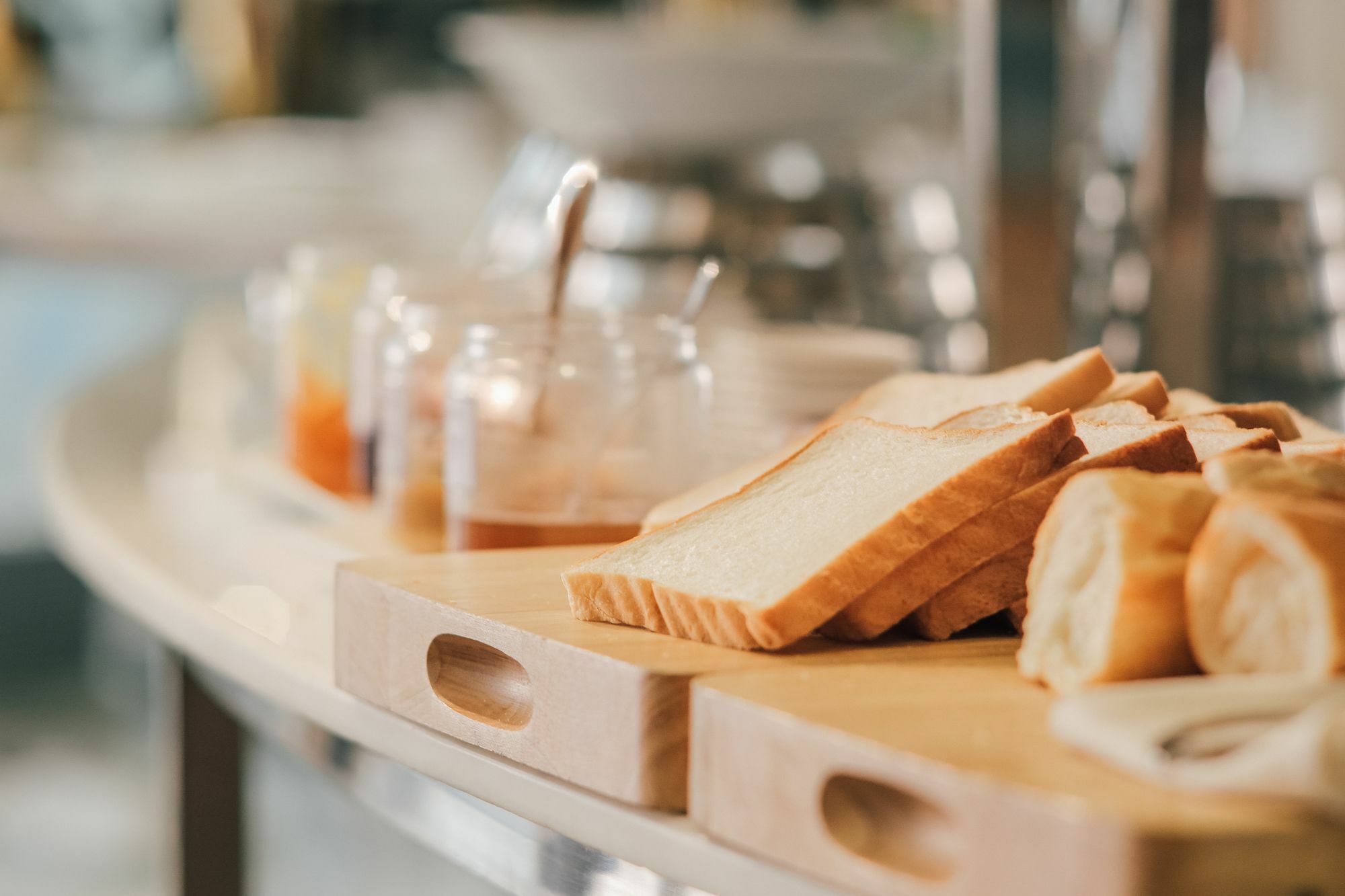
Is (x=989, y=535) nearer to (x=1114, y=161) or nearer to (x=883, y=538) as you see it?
(x=883, y=538)

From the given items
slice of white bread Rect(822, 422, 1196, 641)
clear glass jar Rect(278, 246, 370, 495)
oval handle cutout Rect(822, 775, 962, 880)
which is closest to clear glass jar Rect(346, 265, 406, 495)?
clear glass jar Rect(278, 246, 370, 495)

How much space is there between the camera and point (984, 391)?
83cm

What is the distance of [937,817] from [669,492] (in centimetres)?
51

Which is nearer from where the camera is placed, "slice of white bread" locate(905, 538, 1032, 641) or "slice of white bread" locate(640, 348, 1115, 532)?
"slice of white bread" locate(905, 538, 1032, 641)

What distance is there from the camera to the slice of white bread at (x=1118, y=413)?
0.71m

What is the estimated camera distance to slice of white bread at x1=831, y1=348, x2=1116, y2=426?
0.77 m

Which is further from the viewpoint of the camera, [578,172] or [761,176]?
[761,176]

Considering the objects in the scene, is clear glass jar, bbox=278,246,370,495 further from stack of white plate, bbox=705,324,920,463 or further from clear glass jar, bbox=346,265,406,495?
stack of white plate, bbox=705,324,920,463

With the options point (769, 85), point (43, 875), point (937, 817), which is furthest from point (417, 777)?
point (43, 875)

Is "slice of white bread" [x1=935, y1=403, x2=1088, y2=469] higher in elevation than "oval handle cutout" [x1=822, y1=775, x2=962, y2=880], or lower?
higher

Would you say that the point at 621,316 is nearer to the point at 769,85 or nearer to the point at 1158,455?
the point at 1158,455

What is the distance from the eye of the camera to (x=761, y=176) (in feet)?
6.40

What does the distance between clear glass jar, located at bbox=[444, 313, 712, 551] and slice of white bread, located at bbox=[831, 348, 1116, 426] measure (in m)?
0.12

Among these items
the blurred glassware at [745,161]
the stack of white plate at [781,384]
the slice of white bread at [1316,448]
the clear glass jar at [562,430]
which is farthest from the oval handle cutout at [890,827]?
the blurred glassware at [745,161]
